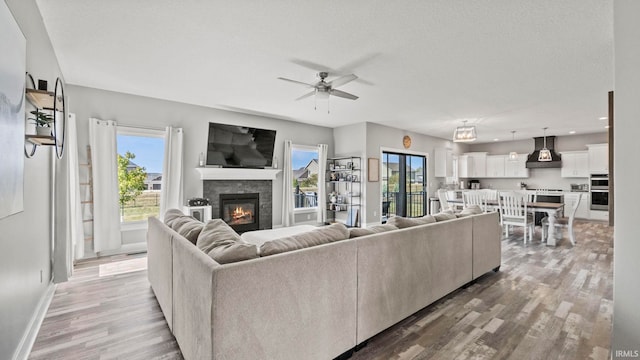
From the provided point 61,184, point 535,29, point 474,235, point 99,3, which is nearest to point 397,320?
point 474,235

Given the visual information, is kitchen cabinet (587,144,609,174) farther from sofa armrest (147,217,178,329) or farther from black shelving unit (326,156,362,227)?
sofa armrest (147,217,178,329)

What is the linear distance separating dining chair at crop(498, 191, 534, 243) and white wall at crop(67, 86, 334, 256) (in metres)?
4.39

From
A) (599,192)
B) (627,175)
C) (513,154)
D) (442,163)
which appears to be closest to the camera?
(627,175)

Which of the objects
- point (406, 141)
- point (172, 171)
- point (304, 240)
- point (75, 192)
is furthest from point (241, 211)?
point (406, 141)

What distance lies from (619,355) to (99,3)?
389 centimetres

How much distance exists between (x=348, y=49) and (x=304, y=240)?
2.06m

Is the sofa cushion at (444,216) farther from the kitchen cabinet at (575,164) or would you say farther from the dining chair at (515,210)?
the kitchen cabinet at (575,164)

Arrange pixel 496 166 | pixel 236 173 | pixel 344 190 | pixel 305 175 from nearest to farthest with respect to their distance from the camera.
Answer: pixel 236 173
pixel 305 175
pixel 344 190
pixel 496 166

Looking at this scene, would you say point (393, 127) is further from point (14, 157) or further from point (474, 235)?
point (14, 157)

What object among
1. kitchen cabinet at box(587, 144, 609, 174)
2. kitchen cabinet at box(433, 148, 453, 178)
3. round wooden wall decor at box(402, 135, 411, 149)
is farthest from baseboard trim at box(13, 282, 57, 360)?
kitchen cabinet at box(587, 144, 609, 174)

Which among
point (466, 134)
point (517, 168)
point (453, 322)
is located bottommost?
point (453, 322)

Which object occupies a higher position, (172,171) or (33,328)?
(172,171)

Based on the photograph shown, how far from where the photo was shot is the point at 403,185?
7.85 m

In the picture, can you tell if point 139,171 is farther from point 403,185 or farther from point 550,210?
point 550,210
